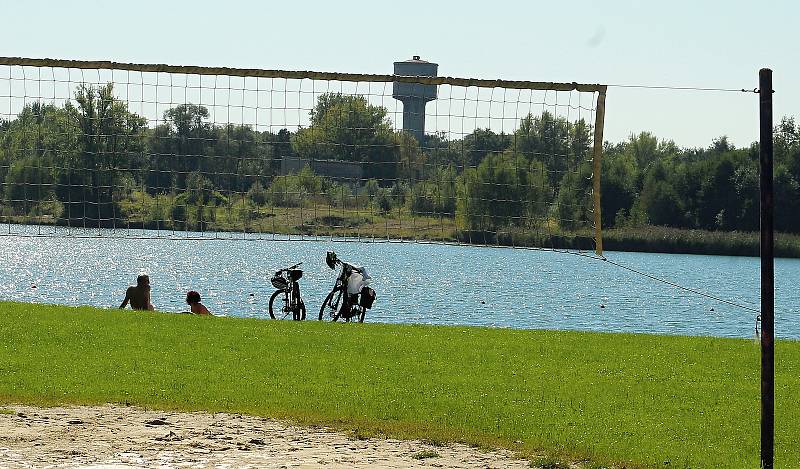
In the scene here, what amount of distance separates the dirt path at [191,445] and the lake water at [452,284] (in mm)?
9159

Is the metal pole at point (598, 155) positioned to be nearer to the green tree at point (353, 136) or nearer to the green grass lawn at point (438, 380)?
the green grass lawn at point (438, 380)

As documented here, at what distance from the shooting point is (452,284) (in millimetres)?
53750

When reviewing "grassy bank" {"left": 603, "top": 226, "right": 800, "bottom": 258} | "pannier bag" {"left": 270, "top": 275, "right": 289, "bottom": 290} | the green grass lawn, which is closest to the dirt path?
the green grass lawn

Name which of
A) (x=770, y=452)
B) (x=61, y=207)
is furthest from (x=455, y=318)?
(x=770, y=452)

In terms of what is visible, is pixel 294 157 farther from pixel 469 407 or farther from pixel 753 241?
pixel 753 241

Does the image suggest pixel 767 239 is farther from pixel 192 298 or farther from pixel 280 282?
pixel 280 282

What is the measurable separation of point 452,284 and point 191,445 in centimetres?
4447

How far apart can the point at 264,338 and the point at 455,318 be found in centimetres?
2158

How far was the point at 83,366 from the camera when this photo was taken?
12.7 m

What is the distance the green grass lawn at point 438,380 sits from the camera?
1006 centimetres

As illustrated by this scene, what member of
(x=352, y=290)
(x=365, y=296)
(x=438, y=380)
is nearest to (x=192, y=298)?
(x=352, y=290)

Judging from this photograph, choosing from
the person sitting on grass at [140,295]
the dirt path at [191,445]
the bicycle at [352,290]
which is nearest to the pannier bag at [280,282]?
the bicycle at [352,290]

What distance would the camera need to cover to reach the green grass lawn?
10.1m

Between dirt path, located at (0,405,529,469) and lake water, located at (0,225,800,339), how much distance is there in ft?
30.0
